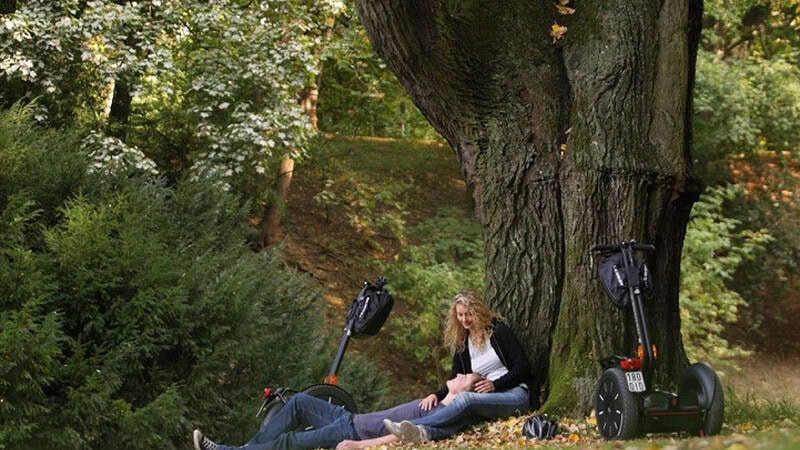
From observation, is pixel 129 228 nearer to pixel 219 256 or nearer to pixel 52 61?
pixel 219 256

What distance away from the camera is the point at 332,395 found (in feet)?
28.9

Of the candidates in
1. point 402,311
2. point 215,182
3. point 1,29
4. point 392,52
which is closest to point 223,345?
point 215,182

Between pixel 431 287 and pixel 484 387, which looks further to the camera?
pixel 431 287

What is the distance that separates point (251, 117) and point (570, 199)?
765 centimetres

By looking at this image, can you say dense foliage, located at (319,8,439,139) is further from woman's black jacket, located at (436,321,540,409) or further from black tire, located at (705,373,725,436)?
black tire, located at (705,373,725,436)

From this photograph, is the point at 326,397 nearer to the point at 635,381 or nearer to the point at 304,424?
the point at 304,424

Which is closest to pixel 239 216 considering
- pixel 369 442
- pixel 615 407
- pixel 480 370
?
pixel 480 370

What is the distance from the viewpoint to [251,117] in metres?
15.5

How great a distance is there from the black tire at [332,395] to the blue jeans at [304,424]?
21 cm

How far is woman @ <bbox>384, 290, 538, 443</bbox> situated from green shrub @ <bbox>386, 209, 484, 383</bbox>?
787 centimetres

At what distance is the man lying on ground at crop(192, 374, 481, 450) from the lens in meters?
8.27

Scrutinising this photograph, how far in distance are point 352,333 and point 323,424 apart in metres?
0.85

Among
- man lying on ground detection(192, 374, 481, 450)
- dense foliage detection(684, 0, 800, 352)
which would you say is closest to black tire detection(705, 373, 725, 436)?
man lying on ground detection(192, 374, 481, 450)

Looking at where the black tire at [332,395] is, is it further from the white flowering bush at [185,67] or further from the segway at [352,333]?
the white flowering bush at [185,67]
